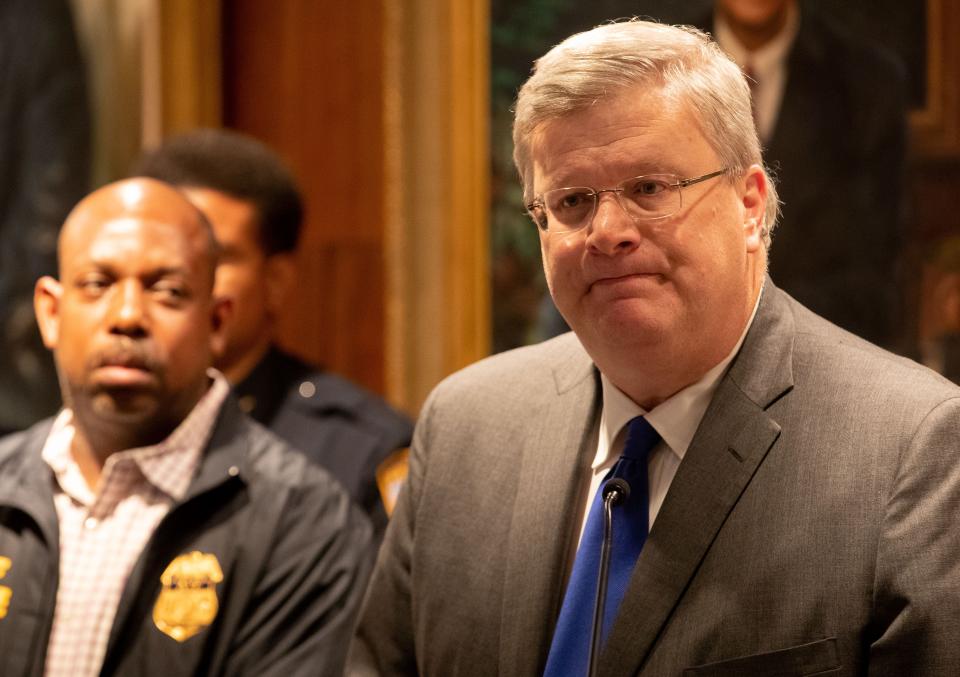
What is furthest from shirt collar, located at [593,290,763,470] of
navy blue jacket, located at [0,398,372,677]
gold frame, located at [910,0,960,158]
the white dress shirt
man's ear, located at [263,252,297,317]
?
man's ear, located at [263,252,297,317]

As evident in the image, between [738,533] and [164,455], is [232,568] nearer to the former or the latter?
[164,455]

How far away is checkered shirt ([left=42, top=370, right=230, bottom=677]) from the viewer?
2264 mm

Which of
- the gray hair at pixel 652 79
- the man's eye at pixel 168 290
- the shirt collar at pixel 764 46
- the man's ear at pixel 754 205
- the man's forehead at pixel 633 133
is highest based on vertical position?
the shirt collar at pixel 764 46

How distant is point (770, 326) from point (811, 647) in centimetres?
51

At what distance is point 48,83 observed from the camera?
4.03 metres

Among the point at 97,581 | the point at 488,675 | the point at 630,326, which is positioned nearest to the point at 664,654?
the point at 488,675

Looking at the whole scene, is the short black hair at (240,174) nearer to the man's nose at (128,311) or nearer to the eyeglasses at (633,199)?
the man's nose at (128,311)

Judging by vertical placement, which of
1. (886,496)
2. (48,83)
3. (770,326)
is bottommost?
(886,496)

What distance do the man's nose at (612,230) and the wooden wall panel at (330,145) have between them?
224 centimetres

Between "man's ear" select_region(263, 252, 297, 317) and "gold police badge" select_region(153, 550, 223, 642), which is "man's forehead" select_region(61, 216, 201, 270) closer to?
"gold police badge" select_region(153, 550, 223, 642)

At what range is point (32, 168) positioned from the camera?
4.04 meters

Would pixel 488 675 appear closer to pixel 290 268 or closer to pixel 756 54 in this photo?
pixel 290 268

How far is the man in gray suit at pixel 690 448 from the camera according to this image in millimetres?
1679

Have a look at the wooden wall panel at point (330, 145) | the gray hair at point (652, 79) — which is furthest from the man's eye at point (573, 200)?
the wooden wall panel at point (330, 145)
